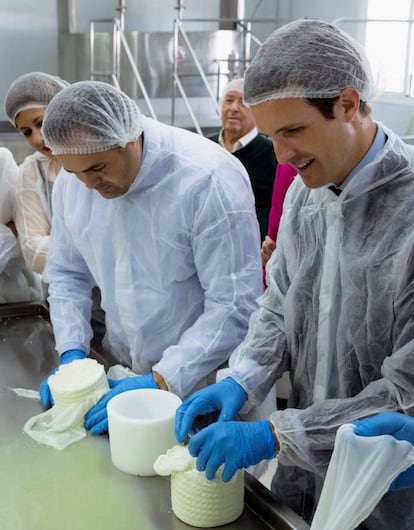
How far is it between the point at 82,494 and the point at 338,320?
1.55 feet

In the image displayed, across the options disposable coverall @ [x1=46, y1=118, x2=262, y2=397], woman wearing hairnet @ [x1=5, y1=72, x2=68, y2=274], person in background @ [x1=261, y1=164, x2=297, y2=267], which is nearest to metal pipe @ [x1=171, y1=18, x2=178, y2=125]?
person in background @ [x1=261, y1=164, x2=297, y2=267]

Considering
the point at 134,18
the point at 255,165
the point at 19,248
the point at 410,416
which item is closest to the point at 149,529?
the point at 410,416

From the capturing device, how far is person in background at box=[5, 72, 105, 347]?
1.73 meters

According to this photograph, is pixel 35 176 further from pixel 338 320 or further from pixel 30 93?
pixel 338 320

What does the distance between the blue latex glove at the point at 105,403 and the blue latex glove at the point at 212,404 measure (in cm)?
18

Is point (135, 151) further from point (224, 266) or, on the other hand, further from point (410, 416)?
point (410, 416)

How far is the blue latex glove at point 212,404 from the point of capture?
1.01 metres

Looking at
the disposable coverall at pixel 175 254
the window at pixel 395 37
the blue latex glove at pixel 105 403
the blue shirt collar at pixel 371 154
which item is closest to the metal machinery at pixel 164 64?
the window at pixel 395 37

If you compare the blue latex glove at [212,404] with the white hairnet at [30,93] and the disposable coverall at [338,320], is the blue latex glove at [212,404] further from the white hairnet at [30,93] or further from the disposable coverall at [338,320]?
the white hairnet at [30,93]

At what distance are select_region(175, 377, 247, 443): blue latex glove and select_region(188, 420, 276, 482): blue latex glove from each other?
0.08 metres

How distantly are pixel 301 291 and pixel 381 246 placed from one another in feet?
0.58

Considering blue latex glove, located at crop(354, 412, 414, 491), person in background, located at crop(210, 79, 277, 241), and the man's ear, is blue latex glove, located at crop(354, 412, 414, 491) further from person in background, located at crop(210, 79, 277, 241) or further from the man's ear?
person in background, located at crop(210, 79, 277, 241)

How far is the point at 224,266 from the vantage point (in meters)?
1.29

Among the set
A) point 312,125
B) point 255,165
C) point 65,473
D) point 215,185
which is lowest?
point 65,473
